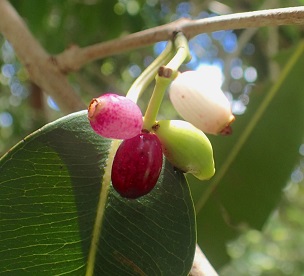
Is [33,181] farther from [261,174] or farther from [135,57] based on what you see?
[135,57]

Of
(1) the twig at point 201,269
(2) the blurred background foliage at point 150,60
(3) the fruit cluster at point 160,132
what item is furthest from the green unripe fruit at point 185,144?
(2) the blurred background foliage at point 150,60

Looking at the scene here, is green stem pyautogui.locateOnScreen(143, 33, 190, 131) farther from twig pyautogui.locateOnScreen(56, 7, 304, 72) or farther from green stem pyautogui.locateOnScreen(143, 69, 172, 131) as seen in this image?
twig pyautogui.locateOnScreen(56, 7, 304, 72)

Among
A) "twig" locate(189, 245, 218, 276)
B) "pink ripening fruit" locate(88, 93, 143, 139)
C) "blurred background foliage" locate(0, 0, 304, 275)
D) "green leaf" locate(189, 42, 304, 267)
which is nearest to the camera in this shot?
"pink ripening fruit" locate(88, 93, 143, 139)

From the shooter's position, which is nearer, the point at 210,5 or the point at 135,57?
the point at 210,5

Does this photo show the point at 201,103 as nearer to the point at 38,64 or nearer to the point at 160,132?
the point at 160,132

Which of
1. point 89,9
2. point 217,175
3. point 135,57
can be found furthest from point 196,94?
point 135,57

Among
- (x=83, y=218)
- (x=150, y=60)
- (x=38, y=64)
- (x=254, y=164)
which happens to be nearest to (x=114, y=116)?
(x=83, y=218)

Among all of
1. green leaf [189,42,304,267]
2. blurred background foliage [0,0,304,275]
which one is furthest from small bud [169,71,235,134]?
green leaf [189,42,304,267]
